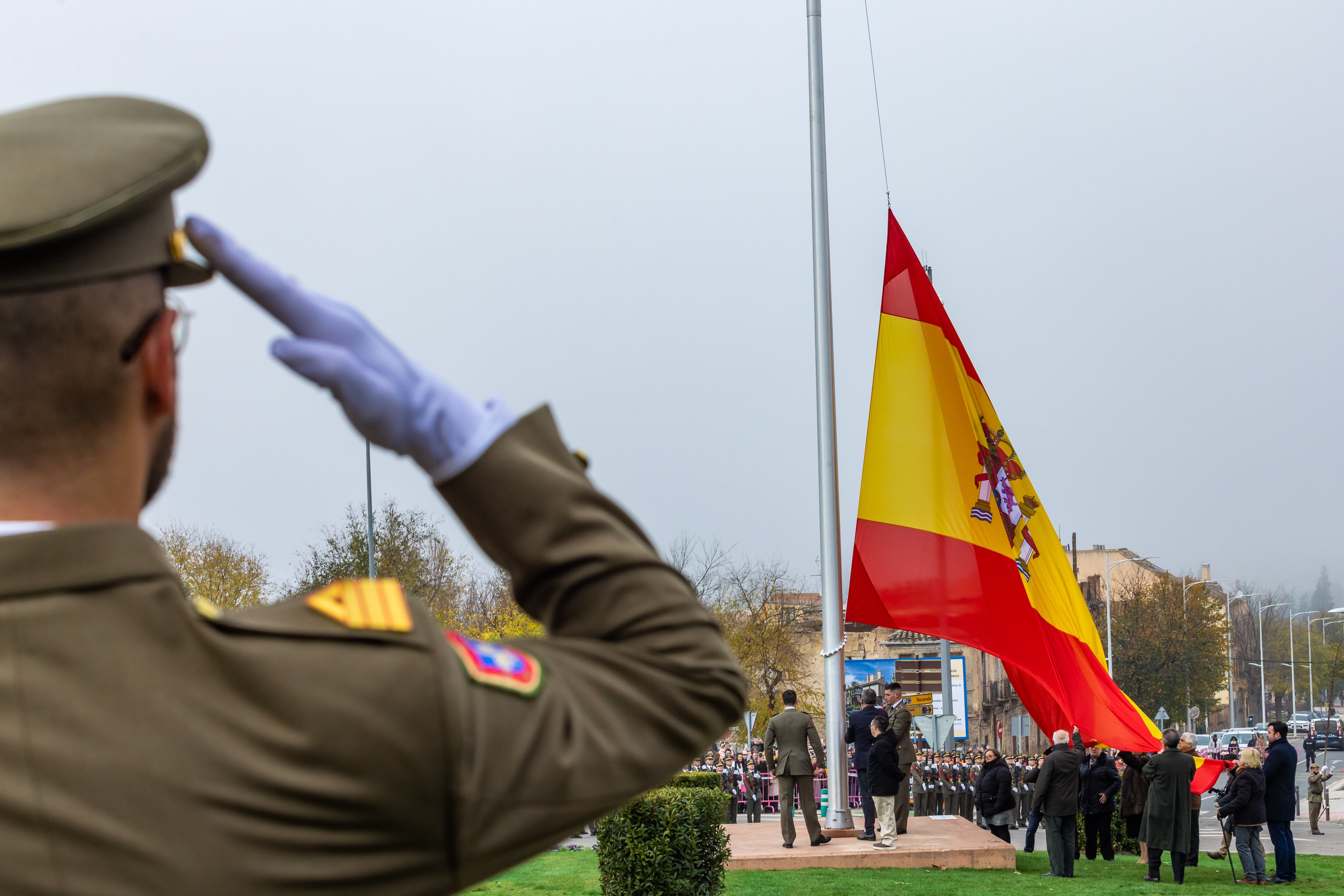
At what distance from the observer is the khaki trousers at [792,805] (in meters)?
13.7

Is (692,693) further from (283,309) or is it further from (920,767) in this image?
(920,767)

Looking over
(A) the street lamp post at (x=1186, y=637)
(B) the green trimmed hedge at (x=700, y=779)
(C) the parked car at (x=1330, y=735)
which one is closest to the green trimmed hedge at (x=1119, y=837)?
(B) the green trimmed hedge at (x=700, y=779)

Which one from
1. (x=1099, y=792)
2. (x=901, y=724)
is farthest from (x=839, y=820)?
(x=1099, y=792)

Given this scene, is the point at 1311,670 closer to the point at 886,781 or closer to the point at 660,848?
the point at 886,781

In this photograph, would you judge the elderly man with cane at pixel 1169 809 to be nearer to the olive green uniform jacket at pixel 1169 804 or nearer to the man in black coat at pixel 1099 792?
the olive green uniform jacket at pixel 1169 804

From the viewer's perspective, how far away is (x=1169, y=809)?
46.1 feet

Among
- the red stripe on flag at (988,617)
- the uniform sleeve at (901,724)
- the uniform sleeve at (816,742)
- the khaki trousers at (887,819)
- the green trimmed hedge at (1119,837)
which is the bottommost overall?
the green trimmed hedge at (1119,837)

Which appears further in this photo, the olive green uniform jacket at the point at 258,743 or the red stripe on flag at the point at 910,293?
the red stripe on flag at the point at 910,293

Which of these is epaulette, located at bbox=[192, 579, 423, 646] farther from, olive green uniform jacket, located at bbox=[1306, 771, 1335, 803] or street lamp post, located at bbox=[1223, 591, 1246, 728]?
street lamp post, located at bbox=[1223, 591, 1246, 728]

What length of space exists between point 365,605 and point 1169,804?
14.8 metres

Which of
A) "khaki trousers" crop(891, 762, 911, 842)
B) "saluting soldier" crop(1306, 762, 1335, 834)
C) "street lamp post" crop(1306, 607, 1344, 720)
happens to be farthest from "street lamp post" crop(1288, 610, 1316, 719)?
"khaki trousers" crop(891, 762, 911, 842)

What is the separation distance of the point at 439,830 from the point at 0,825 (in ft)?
1.06

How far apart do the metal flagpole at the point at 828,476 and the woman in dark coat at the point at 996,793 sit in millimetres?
3294

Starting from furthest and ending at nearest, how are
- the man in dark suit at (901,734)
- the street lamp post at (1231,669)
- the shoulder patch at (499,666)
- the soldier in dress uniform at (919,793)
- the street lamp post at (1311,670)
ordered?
the street lamp post at (1311,670) < the street lamp post at (1231,669) < the soldier in dress uniform at (919,793) < the man in dark suit at (901,734) < the shoulder patch at (499,666)
